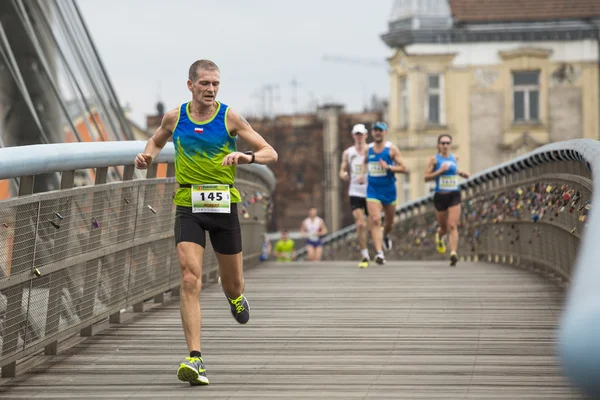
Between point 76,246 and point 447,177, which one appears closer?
point 76,246

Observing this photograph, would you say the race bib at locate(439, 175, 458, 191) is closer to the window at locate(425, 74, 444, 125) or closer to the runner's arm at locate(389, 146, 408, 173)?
the runner's arm at locate(389, 146, 408, 173)

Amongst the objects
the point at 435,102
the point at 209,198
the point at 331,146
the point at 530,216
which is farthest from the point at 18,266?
the point at 331,146

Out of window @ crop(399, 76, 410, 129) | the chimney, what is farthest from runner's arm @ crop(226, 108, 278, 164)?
the chimney

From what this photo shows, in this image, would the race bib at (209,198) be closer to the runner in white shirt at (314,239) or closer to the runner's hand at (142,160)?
the runner's hand at (142,160)

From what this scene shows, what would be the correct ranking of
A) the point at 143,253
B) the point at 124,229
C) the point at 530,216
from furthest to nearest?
the point at 530,216 < the point at 143,253 < the point at 124,229

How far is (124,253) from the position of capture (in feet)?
34.7

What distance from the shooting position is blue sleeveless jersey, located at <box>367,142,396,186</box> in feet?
58.8

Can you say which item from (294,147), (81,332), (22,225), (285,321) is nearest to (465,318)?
(285,321)

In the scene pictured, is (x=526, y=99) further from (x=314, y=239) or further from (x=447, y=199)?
(x=447, y=199)

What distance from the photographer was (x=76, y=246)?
30.0 ft

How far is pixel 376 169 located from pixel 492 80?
3906 centimetres

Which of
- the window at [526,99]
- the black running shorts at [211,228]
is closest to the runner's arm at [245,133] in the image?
the black running shorts at [211,228]

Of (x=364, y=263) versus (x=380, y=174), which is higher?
(x=380, y=174)

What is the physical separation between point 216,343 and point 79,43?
1164 centimetres
